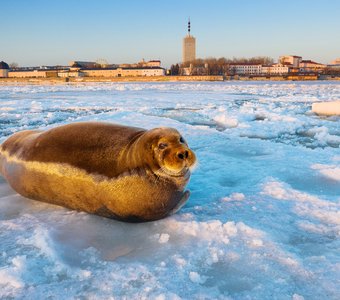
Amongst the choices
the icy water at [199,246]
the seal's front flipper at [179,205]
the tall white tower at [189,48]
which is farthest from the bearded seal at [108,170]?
the tall white tower at [189,48]

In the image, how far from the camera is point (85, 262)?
2305 mm

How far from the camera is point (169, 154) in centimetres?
249

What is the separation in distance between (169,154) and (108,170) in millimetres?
552

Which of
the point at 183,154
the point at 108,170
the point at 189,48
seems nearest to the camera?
the point at 183,154

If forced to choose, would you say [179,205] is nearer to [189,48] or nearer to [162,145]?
[162,145]

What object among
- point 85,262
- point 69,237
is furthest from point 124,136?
point 85,262

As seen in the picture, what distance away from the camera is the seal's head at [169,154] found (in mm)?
2475

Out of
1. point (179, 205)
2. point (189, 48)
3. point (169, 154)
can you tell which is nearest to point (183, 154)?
point (169, 154)

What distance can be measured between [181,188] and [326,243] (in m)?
1.02

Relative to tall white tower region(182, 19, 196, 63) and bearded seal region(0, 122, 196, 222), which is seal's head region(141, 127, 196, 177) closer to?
bearded seal region(0, 122, 196, 222)

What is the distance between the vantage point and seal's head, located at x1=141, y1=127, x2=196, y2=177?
8.12 ft

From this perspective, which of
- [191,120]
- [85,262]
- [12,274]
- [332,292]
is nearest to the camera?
[332,292]

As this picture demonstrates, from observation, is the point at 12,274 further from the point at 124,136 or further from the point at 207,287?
the point at 124,136

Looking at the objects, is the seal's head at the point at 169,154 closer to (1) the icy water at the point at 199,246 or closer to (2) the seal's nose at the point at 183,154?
(2) the seal's nose at the point at 183,154
